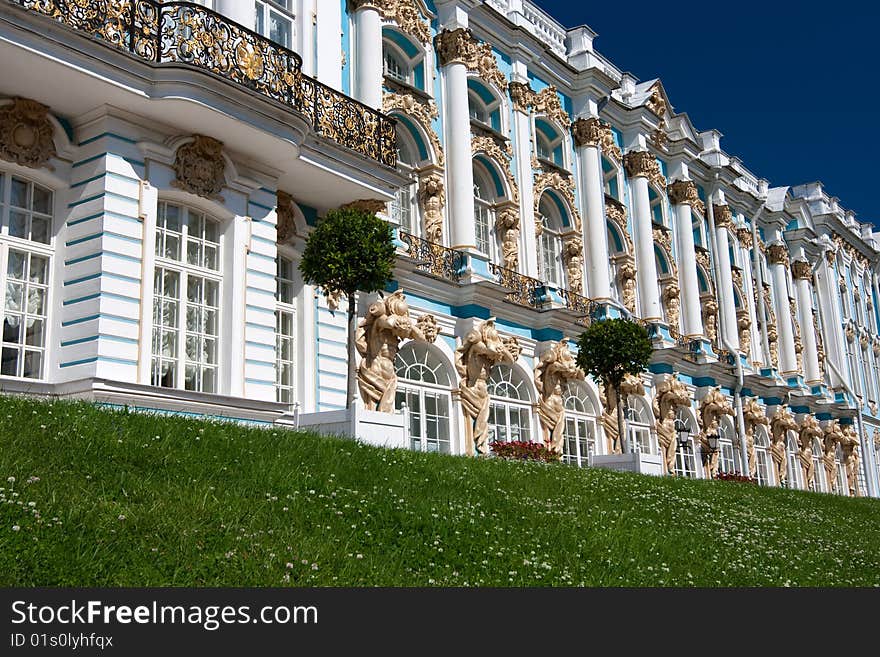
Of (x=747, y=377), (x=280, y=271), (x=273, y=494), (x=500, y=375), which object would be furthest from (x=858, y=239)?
(x=273, y=494)

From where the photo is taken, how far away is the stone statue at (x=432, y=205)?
2097 cm

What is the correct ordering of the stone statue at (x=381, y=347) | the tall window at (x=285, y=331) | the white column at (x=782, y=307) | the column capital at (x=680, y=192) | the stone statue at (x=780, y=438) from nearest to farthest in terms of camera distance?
the tall window at (x=285, y=331)
the stone statue at (x=381, y=347)
the column capital at (x=680, y=192)
the stone statue at (x=780, y=438)
the white column at (x=782, y=307)

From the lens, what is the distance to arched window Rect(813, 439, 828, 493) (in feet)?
123

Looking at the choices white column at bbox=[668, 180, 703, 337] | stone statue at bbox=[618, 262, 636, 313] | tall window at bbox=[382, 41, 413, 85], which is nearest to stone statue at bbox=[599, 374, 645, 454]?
stone statue at bbox=[618, 262, 636, 313]

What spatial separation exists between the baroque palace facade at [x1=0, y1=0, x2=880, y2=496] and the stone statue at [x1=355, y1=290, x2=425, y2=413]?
75 millimetres

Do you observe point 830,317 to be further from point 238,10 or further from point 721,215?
point 238,10

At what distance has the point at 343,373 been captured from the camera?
53.8 ft

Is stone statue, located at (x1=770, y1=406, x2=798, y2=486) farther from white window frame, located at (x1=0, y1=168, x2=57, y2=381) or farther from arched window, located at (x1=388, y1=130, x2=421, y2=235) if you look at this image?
white window frame, located at (x1=0, y1=168, x2=57, y2=381)

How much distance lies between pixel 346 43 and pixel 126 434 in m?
12.8

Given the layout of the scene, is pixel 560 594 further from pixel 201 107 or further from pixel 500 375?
pixel 500 375

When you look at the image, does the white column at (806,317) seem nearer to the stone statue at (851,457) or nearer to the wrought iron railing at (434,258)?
the stone statue at (851,457)

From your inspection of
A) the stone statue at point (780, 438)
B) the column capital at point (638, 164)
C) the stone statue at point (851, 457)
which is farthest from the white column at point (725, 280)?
the stone statue at point (851, 457)

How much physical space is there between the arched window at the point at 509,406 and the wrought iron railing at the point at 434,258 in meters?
2.43

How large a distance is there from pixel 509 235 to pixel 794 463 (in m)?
18.6
